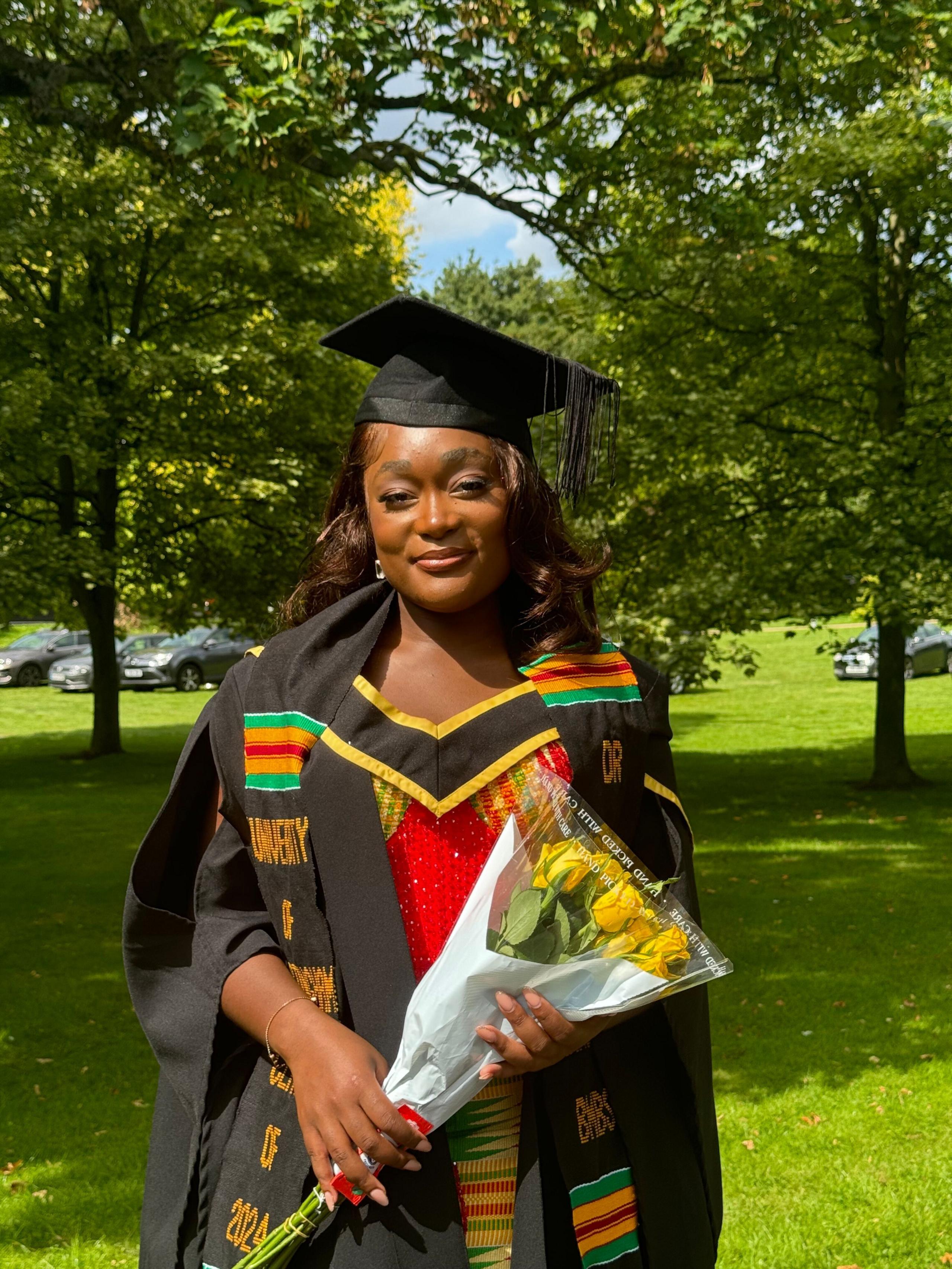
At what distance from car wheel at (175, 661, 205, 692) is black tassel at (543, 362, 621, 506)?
3082cm

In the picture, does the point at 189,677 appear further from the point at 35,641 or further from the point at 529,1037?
the point at 529,1037

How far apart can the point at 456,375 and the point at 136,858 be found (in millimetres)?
983

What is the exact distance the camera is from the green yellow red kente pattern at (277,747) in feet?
6.45

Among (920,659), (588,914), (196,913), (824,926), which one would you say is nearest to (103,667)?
(824,926)

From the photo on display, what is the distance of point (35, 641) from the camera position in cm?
3550

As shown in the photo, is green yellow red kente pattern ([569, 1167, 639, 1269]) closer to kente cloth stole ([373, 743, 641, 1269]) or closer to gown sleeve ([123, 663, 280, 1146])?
kente cloth stole ([373, 743, 641, 1269])

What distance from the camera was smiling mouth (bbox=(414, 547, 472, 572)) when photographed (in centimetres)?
206

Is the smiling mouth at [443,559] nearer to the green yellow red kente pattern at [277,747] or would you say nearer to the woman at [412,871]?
the woman at [412,871]

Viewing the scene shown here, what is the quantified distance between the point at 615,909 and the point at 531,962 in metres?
0.15

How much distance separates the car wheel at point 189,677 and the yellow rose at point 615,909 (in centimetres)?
3134

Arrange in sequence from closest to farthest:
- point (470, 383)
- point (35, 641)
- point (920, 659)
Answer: point (470, 383) → point (920, 659) → point (35, 641)

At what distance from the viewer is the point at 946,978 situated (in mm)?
8195

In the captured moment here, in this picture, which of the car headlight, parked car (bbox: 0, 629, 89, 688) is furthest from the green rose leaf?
parked car (bbox: 0, 629, 89, 688)

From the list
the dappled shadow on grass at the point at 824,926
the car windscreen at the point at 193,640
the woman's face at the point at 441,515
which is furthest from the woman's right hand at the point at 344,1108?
the car windscreen at the point at 193,640
